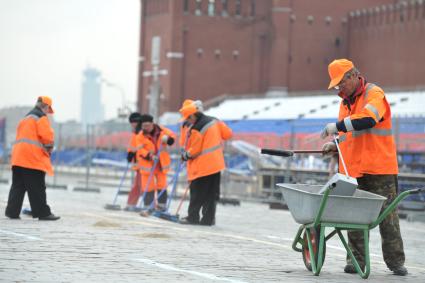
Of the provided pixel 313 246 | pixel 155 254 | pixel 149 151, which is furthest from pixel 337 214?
pixel 149 151

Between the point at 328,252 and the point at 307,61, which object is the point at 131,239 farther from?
the point at 307,61

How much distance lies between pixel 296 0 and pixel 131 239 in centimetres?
7741

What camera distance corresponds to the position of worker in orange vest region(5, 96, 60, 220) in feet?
55.5

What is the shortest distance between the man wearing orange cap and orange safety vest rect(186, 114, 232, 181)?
7.39 metres

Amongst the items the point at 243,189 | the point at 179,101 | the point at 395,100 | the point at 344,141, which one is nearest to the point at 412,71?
the point at 395,100

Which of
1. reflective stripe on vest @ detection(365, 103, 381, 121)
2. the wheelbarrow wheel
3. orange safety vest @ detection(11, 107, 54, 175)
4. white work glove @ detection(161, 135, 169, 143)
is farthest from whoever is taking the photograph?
white work glove @ detection(161, 135, 169, 143)

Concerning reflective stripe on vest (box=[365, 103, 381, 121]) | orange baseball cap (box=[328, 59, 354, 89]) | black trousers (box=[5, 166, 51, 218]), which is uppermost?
orange baseball cap (box=[328, 59, 354, 89])

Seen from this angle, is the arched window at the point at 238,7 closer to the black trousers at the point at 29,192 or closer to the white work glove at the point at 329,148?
the black trousers at the point at 29,192

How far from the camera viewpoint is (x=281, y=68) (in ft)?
295

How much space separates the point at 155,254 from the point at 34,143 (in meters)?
5.69

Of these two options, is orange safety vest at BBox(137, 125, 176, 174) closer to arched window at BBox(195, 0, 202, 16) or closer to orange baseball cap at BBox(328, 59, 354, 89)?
orange baseball cap at BBox(328, 59, 354, 89)

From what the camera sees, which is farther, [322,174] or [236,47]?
[236,47]

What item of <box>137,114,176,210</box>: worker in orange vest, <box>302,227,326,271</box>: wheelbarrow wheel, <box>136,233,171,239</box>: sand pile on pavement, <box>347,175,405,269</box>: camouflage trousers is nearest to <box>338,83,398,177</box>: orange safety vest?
<box>347,175,405,269</box>: camouflage trousers

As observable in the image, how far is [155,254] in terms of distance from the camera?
1180 centimetres
